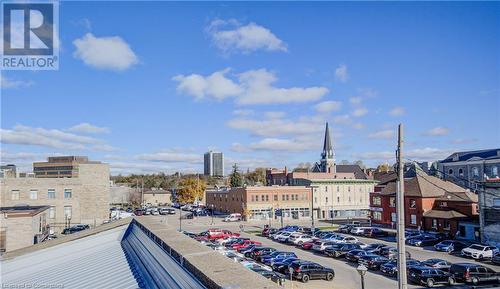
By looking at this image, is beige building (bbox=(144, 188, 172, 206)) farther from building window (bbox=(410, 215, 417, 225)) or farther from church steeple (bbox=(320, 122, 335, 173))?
building window (bbox=(410, 215, 417, 225))

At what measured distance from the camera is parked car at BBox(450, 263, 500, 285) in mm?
26469

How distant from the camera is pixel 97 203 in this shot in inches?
2328

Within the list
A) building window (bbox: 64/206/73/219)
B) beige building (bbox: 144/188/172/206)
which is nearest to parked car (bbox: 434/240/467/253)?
building window (bbox: 64/206/73/219)

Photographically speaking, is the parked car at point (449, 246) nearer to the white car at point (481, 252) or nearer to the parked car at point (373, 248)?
the white car at point (481, 252)

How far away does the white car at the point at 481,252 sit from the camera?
1339 inches

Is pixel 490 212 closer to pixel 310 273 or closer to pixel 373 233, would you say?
pixel 373 233

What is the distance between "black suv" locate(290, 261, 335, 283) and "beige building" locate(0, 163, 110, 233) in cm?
3818

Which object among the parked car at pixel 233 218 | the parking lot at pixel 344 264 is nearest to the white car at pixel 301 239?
the parking lot at pixel 344 264

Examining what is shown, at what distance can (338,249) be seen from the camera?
116ft

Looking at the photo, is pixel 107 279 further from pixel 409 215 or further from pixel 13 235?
pixel 409 215

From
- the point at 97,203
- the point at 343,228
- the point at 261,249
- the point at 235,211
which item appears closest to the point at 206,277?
the point at 261,249

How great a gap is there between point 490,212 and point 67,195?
51.6 metres

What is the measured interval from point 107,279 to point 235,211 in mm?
61385

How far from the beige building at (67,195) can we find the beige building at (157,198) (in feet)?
152
